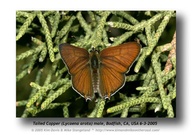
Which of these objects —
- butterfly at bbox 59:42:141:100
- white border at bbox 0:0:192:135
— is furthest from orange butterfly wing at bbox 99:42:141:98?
white border at bbox 0:0:192:135

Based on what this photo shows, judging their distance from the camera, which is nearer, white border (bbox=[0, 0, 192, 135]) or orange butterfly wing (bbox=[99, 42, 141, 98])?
orange butterfly wing (bbox=[99, 42, 141, 98])

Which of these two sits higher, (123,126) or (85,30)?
(85,30)

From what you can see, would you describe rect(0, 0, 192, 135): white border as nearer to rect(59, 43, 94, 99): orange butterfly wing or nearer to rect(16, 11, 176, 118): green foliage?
rect(16, 11, 176, 118): green foliage

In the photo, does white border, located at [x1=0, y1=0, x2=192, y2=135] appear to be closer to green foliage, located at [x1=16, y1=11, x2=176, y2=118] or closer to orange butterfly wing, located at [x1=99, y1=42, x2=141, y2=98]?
green foliage, located at [x1=16, y1=11, x2=176, y2=118]
